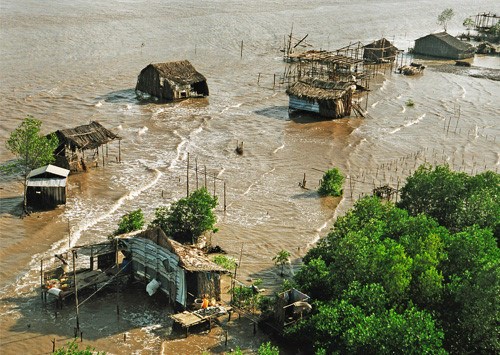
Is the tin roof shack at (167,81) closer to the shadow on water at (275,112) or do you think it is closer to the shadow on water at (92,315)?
the shadow on water at (275,112)

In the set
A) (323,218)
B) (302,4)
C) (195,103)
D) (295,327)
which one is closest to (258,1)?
(302,4)

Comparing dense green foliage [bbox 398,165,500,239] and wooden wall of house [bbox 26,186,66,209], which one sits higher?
dense green foliage [bbox 398,165,500,239]

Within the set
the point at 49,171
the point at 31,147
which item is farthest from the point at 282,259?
the point at 31,147

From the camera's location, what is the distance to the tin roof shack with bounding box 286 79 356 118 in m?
39.7

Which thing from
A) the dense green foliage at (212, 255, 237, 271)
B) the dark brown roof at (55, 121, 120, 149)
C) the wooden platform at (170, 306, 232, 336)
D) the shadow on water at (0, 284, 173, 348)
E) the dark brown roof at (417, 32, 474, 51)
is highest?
the dark brown roof at (417, 32, 474, 51)

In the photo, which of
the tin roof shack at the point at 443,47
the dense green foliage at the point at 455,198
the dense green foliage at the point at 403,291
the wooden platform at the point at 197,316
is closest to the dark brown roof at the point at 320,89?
the dense green foliage at the point at 455,198

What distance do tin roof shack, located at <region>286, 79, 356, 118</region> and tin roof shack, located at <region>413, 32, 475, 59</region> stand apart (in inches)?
924

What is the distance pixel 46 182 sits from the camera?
86.0 ft

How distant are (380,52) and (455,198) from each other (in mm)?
35733

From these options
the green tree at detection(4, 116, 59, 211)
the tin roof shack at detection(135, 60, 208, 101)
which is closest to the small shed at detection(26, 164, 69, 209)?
the green tree at detection(4, 116, 59, 211)

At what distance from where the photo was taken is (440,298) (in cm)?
1723

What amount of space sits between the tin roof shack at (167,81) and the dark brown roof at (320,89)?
6776 millimetres

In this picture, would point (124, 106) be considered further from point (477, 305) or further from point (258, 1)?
point (258, 1)

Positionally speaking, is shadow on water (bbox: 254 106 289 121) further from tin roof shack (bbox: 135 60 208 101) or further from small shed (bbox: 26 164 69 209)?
small shed (bbox: 26 164 69 209)
